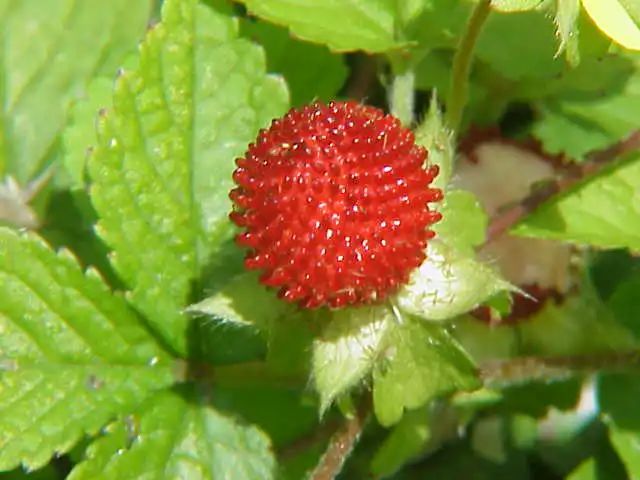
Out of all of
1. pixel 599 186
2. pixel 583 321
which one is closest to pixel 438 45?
pixel 599 186

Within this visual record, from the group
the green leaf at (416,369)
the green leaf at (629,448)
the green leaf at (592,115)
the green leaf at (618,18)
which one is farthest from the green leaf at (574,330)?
the green leaf at (618,18)

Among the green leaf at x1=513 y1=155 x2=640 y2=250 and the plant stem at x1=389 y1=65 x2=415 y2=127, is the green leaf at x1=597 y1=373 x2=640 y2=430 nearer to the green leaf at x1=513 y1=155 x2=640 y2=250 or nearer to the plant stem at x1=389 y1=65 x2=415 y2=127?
the green leaf at x1=513 y1=155 x2=640 y2=250

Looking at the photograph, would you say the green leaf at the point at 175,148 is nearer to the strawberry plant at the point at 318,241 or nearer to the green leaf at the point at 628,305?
the strawberry plant at the point at 318,241

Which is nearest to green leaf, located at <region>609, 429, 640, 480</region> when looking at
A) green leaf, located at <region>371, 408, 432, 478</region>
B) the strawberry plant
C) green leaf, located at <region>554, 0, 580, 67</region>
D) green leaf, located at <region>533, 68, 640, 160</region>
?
the strawberry plant

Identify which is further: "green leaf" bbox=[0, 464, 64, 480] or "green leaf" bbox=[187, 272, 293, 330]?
"green leaf" bbox=[0, 464, 64, 480]

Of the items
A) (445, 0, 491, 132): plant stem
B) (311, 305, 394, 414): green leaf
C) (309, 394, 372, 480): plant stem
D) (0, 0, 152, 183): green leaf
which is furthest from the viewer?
(0, 0, 152, 183): green leaf

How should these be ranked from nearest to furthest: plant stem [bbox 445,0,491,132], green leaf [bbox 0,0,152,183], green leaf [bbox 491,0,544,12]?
green leaf [bbox 491,0,544,12] < plant stem [bbox 445,0,491,132] < green leaf [bbox 0,0,152,183]
